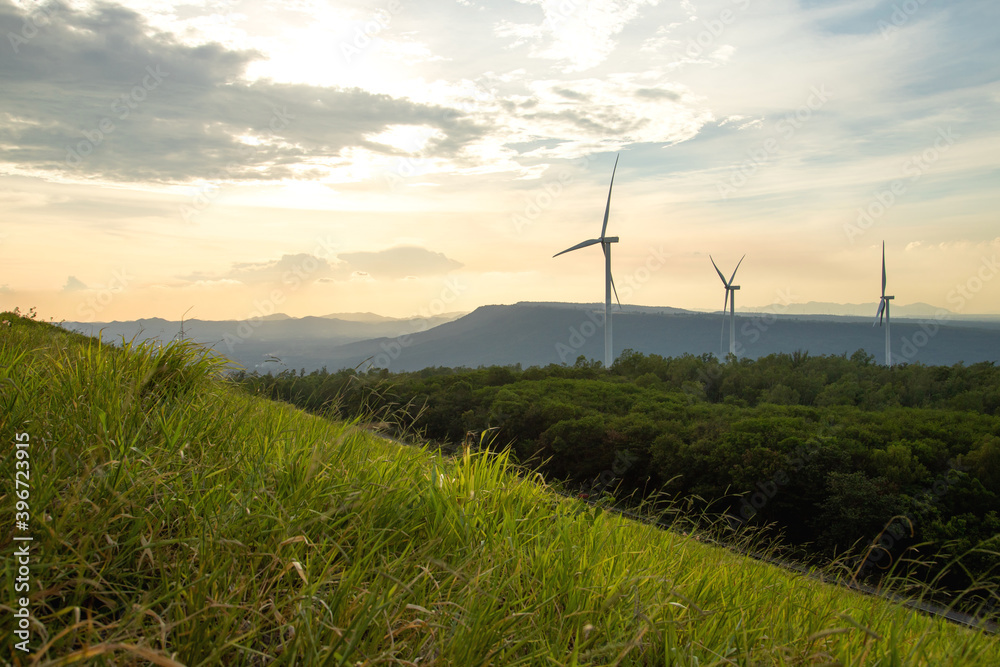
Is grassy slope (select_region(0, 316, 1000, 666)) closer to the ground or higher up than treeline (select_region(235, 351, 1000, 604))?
higher up

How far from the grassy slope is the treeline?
8775mm

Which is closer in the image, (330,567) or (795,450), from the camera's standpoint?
(330,567)

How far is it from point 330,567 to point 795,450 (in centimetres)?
4557

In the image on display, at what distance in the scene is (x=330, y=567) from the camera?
174 inches

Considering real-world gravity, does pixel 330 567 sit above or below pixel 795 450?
above

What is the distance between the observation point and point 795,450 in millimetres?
43812

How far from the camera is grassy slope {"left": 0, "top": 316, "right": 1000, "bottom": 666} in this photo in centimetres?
379

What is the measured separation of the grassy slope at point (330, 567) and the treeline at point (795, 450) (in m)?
8.78

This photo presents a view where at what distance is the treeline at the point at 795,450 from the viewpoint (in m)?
38.3

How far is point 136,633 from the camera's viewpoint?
12.2 feet

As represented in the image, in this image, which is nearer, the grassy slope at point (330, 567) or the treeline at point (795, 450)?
the grassy slope at point (330, 567)

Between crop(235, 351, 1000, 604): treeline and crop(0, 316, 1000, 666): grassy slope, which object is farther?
crop(235, 351, 1000, 604): treeline

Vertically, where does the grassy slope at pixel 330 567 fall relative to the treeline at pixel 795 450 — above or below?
above

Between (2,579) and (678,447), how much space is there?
47515 mm
